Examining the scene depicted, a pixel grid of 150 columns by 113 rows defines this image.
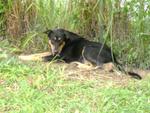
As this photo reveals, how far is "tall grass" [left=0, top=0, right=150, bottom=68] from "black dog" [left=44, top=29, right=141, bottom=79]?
0.80 ft

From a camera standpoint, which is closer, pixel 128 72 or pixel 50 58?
pixel 128 72

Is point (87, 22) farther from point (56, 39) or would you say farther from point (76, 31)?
point (56, 39)

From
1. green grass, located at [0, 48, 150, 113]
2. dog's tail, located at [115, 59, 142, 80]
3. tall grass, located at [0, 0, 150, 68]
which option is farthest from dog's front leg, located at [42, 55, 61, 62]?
dog's tail, located at [115, 59, 142, 80]

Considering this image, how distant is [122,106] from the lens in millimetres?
3914

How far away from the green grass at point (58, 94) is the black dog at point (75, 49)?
768 millimetres

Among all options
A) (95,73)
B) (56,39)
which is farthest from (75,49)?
(95,73)

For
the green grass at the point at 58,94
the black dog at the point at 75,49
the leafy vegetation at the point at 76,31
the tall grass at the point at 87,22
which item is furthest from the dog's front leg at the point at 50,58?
the green grass at the point at 58,94

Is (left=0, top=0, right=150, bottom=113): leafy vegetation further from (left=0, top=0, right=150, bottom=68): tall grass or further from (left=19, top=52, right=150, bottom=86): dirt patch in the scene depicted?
(left=19, top=52, right=150, bottom=86): dirt patch

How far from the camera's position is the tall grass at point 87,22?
19.2 feet

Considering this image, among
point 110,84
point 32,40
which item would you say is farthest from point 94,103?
point 32,40

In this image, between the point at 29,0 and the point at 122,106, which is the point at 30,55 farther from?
the point at 122,106

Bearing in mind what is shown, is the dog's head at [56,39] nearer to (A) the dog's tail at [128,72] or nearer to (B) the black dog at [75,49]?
(B) the black dog at [75,49]

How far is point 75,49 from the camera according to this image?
6.04m

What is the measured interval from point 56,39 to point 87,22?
0.57 m
